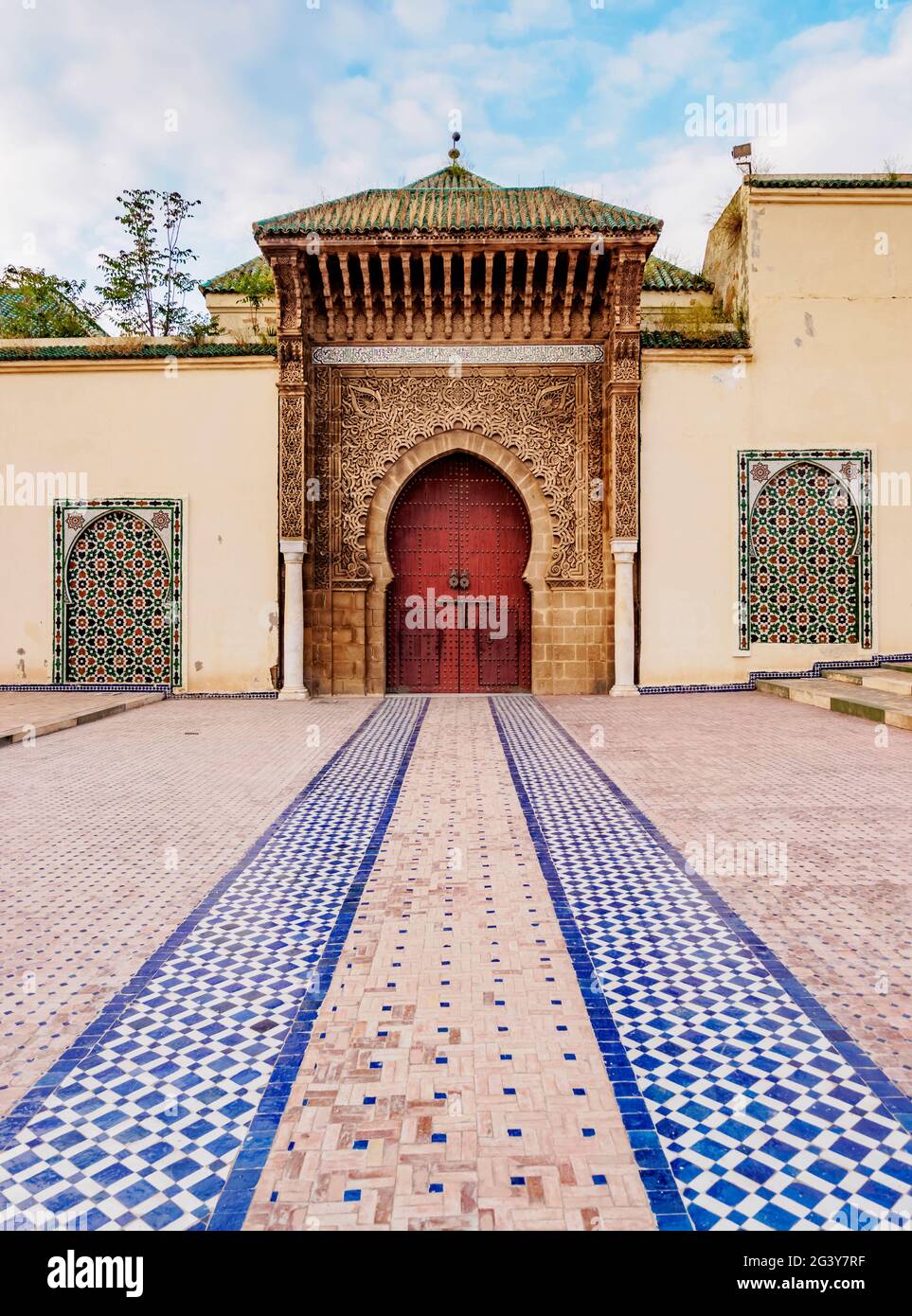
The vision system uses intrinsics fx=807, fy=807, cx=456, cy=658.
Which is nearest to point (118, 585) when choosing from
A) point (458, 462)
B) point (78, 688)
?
point (78, 688)

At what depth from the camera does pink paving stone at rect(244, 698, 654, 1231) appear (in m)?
0.93

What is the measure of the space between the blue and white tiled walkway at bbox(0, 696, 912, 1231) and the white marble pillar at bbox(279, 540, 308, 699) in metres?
4.18

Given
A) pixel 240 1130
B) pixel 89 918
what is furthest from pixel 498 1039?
pixel 89 918

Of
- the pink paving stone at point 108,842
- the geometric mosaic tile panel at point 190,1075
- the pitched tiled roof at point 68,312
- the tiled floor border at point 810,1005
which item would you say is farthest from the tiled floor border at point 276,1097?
the pitched tiled roof at point 68,312

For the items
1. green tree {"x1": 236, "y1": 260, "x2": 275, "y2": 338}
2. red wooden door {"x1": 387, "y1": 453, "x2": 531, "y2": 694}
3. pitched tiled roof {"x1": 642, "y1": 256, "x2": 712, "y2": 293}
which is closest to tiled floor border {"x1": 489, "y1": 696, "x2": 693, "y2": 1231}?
red wooden door {"x1": 387, "y1": 453, "x2": 531, "y2": 694}

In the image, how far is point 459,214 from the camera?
6.96 meters

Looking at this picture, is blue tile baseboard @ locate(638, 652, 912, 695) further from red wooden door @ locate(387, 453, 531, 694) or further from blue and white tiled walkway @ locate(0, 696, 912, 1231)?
blue and white tiled walkway @ locate(0, 696, 912, 1231)

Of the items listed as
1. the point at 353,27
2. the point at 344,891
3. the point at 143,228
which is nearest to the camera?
the point at 344,891

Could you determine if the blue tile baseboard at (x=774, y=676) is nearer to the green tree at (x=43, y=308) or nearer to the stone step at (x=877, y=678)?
the stone step at (x=877, y=678)

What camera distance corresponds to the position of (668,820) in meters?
2.70

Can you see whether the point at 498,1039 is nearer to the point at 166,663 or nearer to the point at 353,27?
the point at 166,663

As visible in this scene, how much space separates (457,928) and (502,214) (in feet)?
21.6

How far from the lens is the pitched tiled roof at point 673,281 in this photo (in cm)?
763

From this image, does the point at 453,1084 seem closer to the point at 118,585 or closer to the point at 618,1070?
the point at 618,1070
